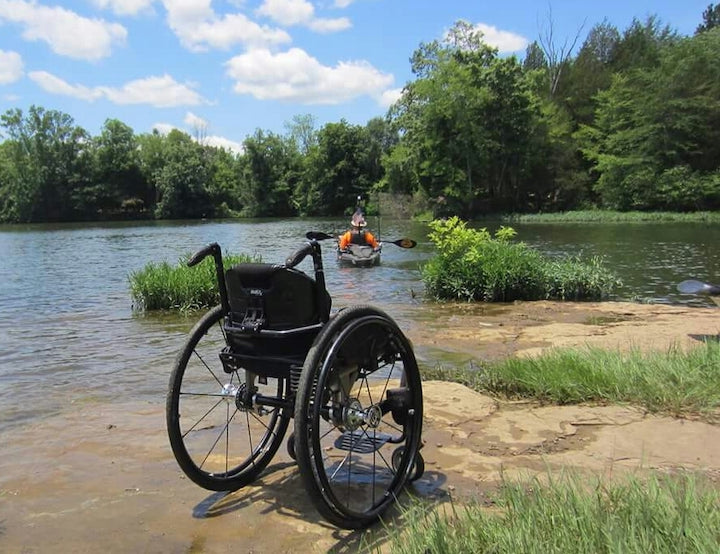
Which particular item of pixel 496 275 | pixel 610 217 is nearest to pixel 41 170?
pixel 610 217

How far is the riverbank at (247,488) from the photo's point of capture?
3.13m

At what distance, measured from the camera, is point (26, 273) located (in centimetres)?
2089

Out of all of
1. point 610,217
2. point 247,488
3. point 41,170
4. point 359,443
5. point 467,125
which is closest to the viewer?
point 359,443

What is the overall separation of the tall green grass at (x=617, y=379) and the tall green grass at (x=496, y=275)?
21.9 feet

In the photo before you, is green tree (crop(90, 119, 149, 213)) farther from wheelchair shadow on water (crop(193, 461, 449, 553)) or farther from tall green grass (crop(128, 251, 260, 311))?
wheelchair shadow on water (crop(193, 461, 449, 553))

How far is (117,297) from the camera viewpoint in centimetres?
1501

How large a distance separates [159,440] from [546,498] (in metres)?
3.15

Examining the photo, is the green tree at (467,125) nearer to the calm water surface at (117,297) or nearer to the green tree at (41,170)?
the calm water surface at (117,297)

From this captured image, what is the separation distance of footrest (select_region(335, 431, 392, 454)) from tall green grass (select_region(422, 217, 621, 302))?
942 cm

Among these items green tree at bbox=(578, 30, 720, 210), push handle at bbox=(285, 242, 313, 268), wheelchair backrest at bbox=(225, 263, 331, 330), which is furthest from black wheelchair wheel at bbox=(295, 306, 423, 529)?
green tree at bbox=(578, 30, 720, 210)

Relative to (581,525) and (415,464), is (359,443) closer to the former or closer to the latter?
(415,464)

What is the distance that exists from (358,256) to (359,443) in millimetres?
17023

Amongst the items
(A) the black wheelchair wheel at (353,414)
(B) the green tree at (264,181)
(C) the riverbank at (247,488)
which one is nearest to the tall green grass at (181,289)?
(C) the riverbank at (247,488)

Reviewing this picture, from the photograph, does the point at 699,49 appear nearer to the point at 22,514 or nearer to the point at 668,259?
the point at 668,259
